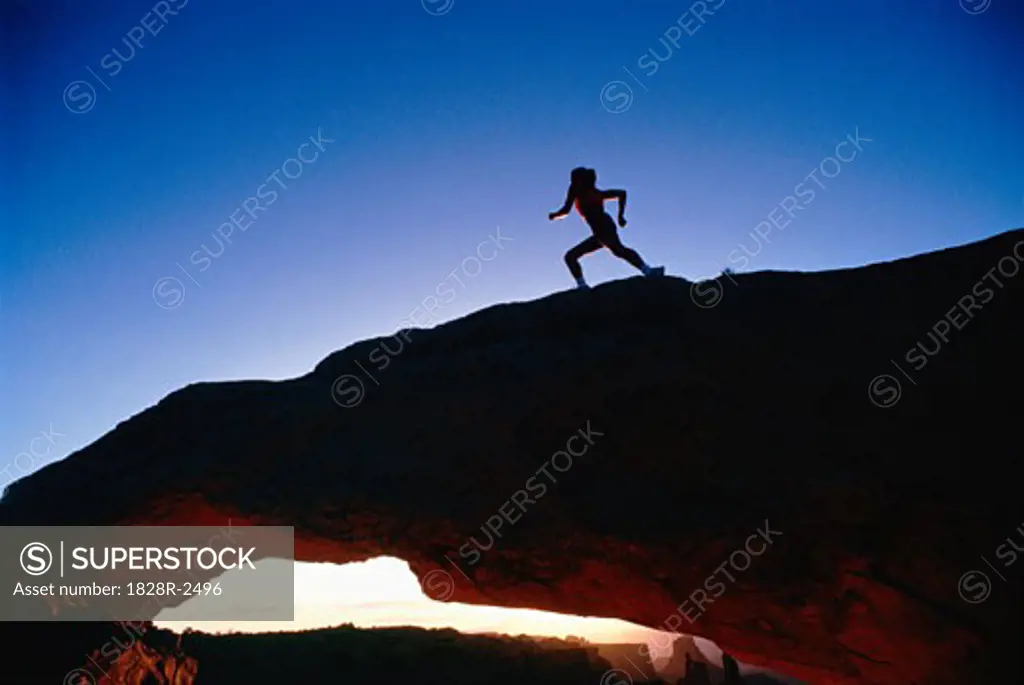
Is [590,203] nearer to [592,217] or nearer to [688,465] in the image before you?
[592,217]

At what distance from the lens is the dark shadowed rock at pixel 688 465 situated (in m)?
5.23

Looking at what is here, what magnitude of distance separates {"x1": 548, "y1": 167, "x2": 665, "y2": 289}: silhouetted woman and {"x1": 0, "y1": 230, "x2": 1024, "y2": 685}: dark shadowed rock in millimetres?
701

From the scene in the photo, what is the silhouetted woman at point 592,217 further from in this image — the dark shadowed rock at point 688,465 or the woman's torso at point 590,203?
the dark shadowed rock at point 688,465

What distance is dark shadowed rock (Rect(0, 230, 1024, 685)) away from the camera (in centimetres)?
523

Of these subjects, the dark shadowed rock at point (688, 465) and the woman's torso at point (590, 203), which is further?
the woman's torso at point (590, 203)

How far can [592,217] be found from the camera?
7914 mm

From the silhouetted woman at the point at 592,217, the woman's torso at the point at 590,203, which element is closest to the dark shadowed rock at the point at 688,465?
the silhouetted woman at the point at 592,217

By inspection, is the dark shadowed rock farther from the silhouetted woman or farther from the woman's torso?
the woman's torso

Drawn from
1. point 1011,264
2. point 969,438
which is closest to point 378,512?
point 969,438

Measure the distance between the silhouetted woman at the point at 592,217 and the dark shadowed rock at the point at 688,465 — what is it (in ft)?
2.30

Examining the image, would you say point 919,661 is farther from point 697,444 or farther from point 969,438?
point 697,444

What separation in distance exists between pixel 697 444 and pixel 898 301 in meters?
2.46

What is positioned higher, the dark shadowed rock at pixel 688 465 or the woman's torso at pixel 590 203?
the woman's torso at pixel 590 203

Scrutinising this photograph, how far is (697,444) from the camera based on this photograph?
601 centimetres
